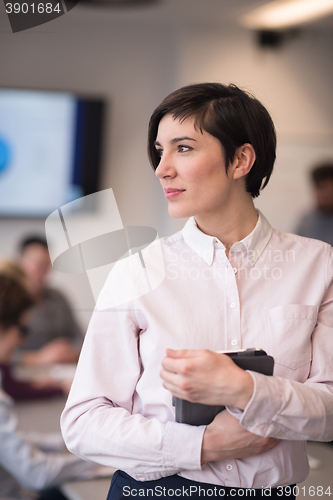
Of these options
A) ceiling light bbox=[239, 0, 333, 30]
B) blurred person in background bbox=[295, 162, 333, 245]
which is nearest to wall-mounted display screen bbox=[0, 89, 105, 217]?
ceiling light bbox=[239, 0, 333, 30]

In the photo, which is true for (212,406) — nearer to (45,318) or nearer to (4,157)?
(45,318)

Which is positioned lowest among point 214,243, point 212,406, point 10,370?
point 10,370

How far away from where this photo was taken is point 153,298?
68cm

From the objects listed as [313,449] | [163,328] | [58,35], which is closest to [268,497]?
[163,328]

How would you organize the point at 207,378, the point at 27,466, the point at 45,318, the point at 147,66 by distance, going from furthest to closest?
the point at 45,318 < the point at 147,66 < the point at 27,466 < the point at 207,378

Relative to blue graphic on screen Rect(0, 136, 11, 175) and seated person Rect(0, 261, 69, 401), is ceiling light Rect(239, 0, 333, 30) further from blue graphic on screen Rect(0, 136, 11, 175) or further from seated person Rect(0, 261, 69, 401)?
seated person Rect(0, 261, 69, 401)

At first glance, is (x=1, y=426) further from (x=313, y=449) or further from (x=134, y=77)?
(x=134, y=77)

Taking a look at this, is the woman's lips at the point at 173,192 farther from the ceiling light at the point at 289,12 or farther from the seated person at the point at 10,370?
the ceiling light at the point at 289,12

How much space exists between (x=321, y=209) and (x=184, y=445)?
154 cm

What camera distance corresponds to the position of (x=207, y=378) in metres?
0.55

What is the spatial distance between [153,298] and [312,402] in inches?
9.8

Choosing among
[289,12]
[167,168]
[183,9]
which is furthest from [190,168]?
[289,12]

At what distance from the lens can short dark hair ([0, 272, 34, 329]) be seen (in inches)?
61.1

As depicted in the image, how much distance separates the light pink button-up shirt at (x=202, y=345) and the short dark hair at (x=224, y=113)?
0.42 feet
